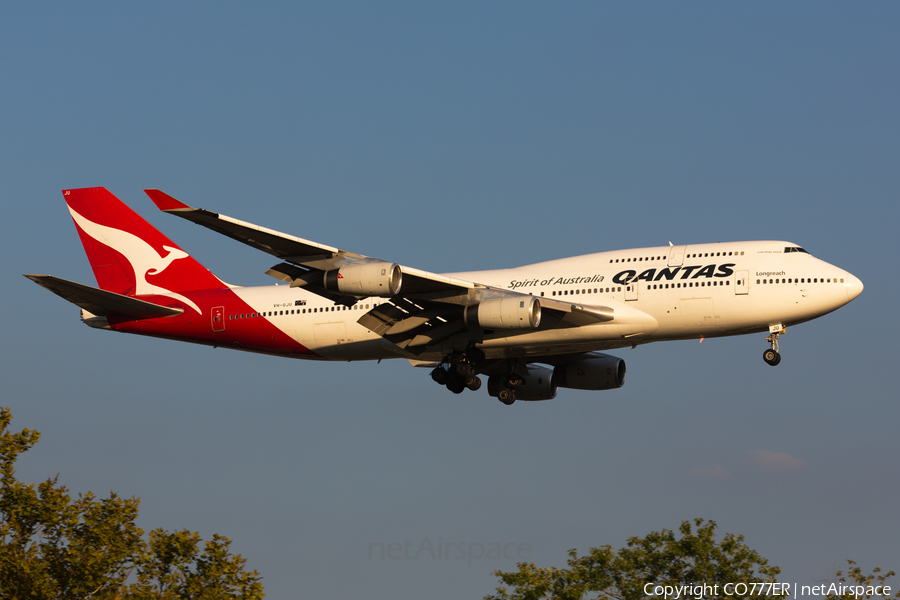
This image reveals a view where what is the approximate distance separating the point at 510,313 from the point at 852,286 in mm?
11742

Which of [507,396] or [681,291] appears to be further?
[507,396]

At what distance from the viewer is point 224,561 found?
2808cm

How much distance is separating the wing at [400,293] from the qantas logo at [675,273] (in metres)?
1.50

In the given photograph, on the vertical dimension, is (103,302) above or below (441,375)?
above

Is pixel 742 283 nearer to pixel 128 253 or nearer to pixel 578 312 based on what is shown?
pixel 578 312

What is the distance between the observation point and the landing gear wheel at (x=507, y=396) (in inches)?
1693

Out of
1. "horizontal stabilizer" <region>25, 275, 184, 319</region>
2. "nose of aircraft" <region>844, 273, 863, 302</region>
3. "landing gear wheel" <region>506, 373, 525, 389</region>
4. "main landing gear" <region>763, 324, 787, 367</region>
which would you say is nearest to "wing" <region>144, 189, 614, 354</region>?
"landing gear wheel" <region>506, 373, 525, 389</region>

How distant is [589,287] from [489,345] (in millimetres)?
4353

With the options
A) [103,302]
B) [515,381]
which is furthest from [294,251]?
[515,381]

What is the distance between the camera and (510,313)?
114 ft

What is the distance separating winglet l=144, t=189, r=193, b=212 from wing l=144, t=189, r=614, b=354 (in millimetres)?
30

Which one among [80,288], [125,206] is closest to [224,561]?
[80,288]

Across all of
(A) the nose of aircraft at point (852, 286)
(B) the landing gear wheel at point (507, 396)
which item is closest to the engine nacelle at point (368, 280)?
(B) the landing gear wheel at point (507, 396)

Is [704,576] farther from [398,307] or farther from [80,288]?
[80,288]
